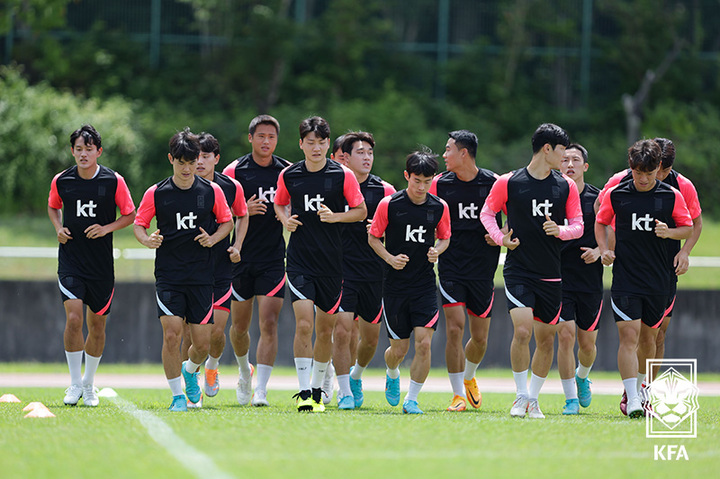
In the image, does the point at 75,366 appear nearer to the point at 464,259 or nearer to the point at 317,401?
the point at 317,401

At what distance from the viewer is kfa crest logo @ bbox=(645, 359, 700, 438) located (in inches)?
323

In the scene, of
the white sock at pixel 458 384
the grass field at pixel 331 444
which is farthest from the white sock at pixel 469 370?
the grass field at pixel 331 444

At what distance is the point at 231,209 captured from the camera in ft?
32.9

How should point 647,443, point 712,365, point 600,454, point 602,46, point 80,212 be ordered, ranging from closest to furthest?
point 600,454 < point 647,443 < point 80,212 < point 712,365 < point 602,46

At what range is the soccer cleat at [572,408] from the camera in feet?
32.1

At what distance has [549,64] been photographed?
1153 inches

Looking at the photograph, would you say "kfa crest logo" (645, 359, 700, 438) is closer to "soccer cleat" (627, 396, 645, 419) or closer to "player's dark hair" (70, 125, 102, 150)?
"soccer cleat" (627, 396, 645, 419)

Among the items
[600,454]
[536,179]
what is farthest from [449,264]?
[600,454]

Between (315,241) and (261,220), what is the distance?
1241 millimetres

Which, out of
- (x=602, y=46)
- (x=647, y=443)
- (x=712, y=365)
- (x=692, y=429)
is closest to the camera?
(x=647, y=443)

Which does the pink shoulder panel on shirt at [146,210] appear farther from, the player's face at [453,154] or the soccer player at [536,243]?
the soccer player at [536,243]

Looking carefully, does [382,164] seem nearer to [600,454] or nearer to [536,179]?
[536,179]

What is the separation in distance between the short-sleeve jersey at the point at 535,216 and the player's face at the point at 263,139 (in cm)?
263

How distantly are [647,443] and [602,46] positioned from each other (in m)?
23.0
